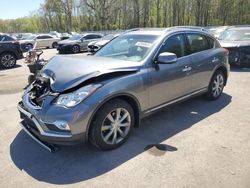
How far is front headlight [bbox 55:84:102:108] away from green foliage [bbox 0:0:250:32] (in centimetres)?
5209

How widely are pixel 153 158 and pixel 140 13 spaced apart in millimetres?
58199

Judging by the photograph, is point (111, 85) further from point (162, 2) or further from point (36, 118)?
point (162, 2)

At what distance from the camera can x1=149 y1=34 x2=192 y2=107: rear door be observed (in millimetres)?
4078

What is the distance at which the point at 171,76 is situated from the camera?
4336 millimetres

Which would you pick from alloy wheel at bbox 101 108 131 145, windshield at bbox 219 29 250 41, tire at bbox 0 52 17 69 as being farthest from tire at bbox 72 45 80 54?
alloy wheel at bbox 101 108 131 145

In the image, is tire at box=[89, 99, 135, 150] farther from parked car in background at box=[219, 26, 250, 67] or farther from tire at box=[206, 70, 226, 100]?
parked car in background at box=[219, 26, 250, 67]

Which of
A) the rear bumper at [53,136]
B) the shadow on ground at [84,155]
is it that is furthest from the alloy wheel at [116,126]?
the rear bumper at [53,136]

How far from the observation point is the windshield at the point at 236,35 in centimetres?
1027

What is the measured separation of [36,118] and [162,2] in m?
59.0

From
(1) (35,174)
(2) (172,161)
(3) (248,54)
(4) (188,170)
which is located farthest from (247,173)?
(3) (248,54)

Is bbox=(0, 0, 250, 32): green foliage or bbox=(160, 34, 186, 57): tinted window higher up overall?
bbox=(0, 0, 250, 32): green foliage

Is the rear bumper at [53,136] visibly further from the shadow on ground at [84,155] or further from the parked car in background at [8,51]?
the parked car in background at [8,51]

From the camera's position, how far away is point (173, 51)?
14.8 ft

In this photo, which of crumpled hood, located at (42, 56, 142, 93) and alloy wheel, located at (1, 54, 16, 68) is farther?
alloy wheel, located at (1, 54, 16, 68)
